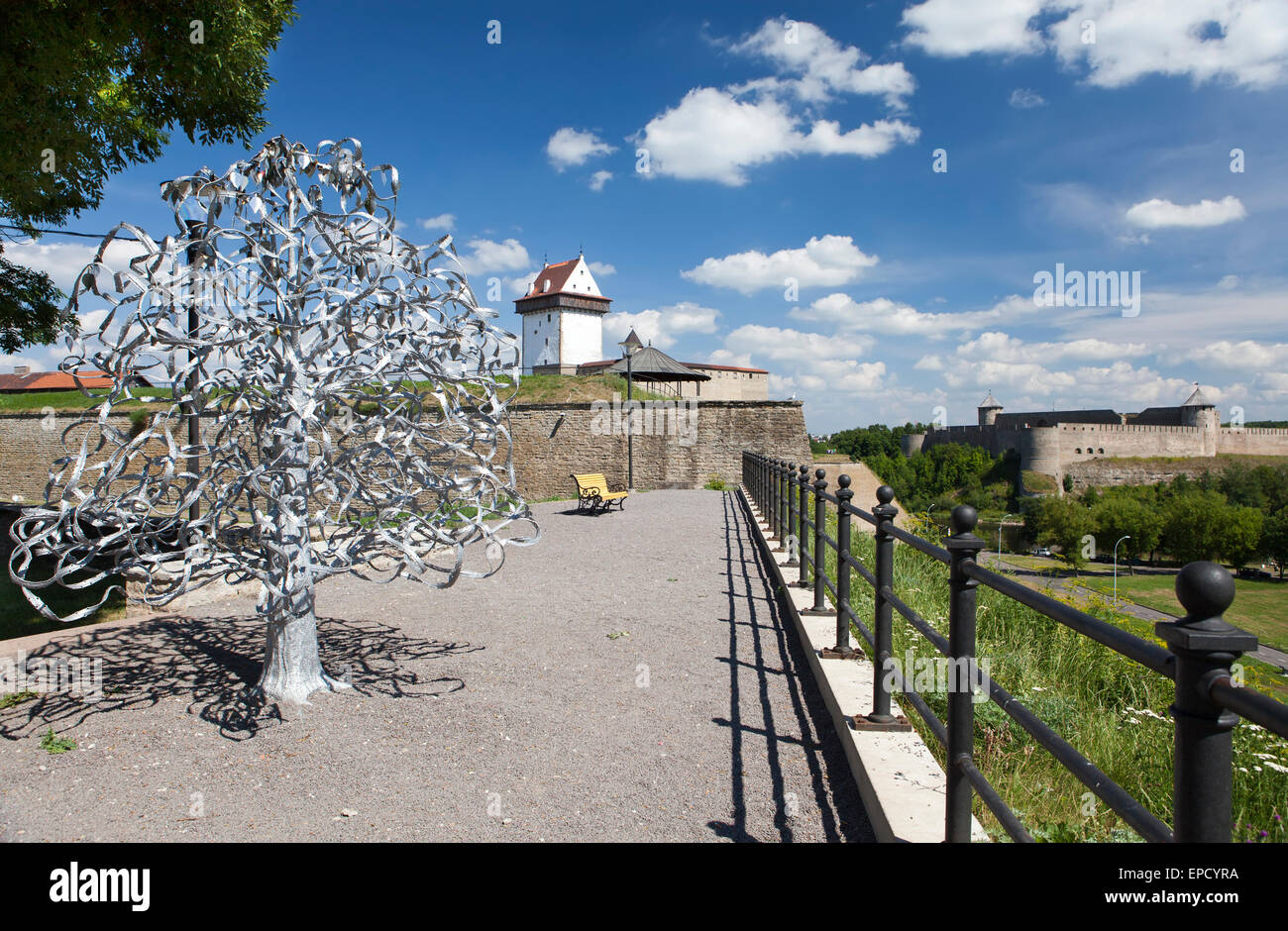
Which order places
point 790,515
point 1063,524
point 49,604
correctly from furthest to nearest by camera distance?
point 1063,524 < point 49,604 < point 790,515

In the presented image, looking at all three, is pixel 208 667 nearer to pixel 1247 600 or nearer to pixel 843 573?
pixel 843 573

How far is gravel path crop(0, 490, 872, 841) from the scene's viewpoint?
9.91 ft

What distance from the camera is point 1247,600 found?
35156mm

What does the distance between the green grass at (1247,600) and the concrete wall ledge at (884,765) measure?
17251mm

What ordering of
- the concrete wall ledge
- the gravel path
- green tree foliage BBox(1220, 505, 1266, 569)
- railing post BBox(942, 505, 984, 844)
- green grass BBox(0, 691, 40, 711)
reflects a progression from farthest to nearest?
green tree foliage BBox(1220, 505, 1266, 569) < green grass BBox(0, 691, 40, 711) < the gravel path < the concrete wall ledge < railing post BBox(942, 505, 984, 844)

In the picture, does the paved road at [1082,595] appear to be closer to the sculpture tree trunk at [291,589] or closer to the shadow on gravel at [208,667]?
the sculpture tree trunk at [291,589]

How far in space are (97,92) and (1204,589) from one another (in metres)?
9.21

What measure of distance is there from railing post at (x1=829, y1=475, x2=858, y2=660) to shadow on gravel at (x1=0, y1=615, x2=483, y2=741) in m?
2.35

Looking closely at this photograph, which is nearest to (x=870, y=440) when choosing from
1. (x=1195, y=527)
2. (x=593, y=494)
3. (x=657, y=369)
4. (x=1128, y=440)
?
(x=1128, y=440)

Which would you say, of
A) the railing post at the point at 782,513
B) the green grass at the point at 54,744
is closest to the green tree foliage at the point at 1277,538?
the railing post at the point at 782,513

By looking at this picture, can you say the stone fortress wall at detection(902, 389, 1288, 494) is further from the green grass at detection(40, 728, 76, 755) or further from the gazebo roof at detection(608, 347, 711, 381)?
the green grass at detection(40, 728, 76, 755)

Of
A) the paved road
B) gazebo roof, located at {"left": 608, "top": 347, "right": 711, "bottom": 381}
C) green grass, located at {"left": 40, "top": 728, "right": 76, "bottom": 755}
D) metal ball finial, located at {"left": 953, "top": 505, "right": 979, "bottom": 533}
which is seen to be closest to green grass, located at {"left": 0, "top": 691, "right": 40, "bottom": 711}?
green grass, located at {"left": 40, "top": 728, "right": 76, "bottom": 755}

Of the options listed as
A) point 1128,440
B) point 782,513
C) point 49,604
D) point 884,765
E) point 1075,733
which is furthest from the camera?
point 1128,440

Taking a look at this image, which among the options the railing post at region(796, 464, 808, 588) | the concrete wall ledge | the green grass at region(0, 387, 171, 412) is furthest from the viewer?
the green grass at region(0, 387, 171, 412)
